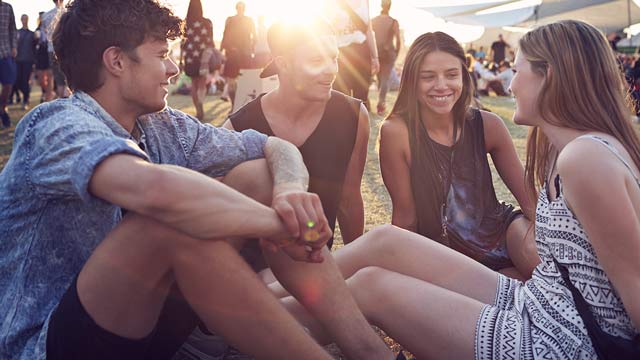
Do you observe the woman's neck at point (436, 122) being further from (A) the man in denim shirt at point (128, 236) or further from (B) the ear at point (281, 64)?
(A) the man in denim shirt at point (128, 236)

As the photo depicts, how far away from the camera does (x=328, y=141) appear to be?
10.8 feet

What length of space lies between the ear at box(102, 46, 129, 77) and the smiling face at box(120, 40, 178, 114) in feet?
0.05

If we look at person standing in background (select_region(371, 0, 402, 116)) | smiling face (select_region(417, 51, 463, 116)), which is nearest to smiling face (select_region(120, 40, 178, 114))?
smiling face (select_region(417, 51, 463, 116))

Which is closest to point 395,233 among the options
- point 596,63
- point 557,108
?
point 557,108

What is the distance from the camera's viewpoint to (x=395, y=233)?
8.30 feet

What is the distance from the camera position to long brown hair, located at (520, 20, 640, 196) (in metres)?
2.04

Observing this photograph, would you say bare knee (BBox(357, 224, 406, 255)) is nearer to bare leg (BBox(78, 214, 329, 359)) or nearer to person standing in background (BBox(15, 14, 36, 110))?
bare leg (BBox(78, 214, 329, 359))

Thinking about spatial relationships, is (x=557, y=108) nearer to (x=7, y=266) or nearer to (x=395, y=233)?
(x=395, y=233)

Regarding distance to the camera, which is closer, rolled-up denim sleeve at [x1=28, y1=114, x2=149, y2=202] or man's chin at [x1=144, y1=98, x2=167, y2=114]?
rolled-up denim sleeve at [x1=28, y1=114, x2=149, y2=202]

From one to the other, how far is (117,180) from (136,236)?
0.51 ft

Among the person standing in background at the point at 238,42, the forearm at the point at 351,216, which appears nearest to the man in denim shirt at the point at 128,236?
the forearm at the point at 351,216

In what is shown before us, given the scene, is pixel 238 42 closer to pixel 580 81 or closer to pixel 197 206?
pixel 580 81

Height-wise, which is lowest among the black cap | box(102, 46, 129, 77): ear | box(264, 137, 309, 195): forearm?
box(264, 137, 309, 195): forearm

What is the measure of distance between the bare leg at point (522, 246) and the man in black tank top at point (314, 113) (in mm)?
866
